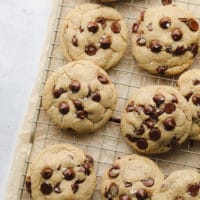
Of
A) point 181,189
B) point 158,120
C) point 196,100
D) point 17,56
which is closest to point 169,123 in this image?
point 158,120

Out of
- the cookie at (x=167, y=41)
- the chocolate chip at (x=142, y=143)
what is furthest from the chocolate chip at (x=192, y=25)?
the chocolate chip at (x=142, y=143)

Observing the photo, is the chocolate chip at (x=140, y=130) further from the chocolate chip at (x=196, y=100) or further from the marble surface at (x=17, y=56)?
the marble surface at (x=17, y=56)

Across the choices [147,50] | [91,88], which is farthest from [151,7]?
[91,88]

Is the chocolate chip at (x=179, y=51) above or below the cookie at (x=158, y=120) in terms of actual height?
above

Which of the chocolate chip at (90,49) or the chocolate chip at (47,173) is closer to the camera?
the chocolate chip at (47,173)

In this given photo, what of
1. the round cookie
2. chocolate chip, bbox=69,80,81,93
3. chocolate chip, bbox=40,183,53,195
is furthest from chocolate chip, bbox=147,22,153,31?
chocolate chip, bbox=40,183,53,195

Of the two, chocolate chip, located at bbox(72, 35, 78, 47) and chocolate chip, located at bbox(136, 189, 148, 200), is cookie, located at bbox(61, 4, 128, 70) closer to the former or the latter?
chocolate chip, located at bbox(72, 35, 78, 47)

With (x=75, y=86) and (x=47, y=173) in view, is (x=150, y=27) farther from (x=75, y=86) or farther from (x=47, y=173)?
(x=47, y=173)
